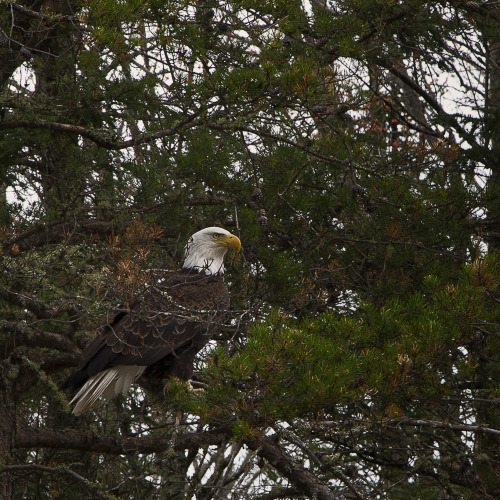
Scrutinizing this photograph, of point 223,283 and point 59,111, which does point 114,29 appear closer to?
point 59,111

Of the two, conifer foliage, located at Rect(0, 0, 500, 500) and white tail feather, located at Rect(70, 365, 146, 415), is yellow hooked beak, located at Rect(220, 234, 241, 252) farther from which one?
white tail feather, located at Rect(70, 365, 146, 415)

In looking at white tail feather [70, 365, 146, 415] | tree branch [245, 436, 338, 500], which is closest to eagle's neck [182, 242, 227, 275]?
white tail feather [70, 365, 146, 415]

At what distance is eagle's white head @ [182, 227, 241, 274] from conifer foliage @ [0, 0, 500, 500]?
114 mm

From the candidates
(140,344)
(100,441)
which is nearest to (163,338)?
(140,344)

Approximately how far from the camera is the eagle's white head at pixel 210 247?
18.1 feet

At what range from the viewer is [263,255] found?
514cm

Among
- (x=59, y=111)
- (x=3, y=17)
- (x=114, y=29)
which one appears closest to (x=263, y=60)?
(x=114, y=29)

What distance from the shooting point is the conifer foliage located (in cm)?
362

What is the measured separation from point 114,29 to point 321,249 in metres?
2.02

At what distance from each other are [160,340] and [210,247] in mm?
923

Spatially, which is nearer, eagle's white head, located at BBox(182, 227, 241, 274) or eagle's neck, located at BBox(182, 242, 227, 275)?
eagle's white head, located at BBox(182, 227, 241, 274)

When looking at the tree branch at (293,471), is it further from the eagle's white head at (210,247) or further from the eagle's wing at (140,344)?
the eagle's white head at (210,247)

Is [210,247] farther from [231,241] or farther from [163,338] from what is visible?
[163,338]

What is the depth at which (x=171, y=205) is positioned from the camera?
5.03 meters
